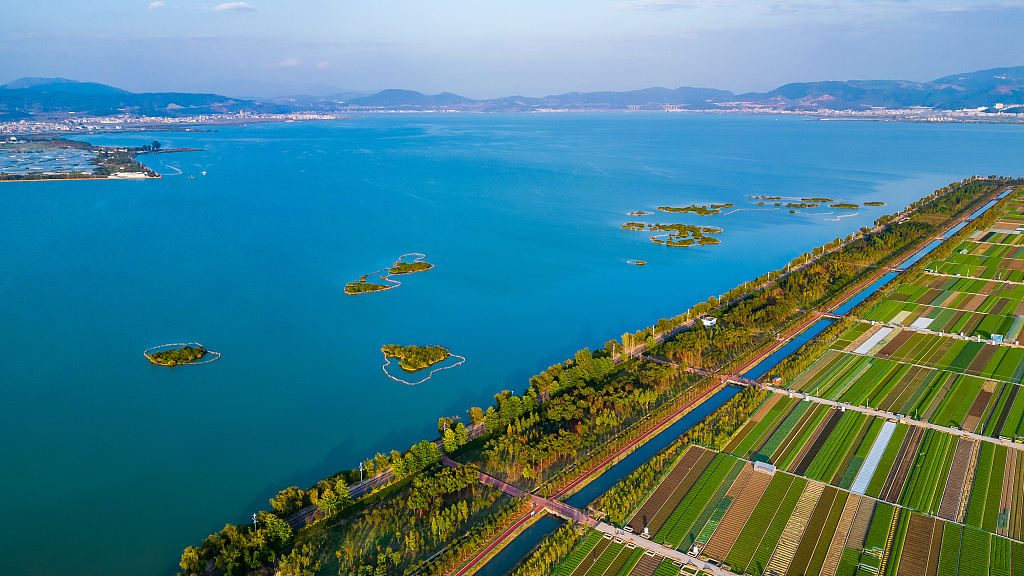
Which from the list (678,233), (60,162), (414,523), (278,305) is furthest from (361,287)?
(60,162)

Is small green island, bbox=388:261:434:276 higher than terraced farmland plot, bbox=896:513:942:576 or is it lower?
higher

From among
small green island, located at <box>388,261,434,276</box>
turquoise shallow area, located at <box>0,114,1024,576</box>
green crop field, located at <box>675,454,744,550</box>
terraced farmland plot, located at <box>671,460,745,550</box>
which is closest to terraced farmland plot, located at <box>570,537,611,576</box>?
terraced farmland plot, located at <box>671,460,745,550</box>

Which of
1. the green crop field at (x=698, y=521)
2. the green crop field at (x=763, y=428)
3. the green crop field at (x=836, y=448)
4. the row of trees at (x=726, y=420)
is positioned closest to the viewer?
the green crop field at (x=698, y=521)

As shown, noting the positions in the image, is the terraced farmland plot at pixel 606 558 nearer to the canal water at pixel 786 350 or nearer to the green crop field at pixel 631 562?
the green crop field at pixel 631 562

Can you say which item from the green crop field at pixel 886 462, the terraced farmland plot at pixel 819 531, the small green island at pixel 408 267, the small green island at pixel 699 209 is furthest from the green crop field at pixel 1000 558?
the small green island at pixel 699 209

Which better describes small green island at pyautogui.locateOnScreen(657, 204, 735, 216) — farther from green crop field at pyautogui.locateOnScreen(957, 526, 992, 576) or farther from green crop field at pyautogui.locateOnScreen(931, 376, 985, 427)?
green crop field at pyautogui.locateOnScreen(957, 526, 992, 576)

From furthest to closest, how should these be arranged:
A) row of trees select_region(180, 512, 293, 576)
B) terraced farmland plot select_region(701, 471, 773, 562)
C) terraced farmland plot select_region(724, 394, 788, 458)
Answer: terraced farmland plot select_region(724, 394, 788, 458) → terraced farmland plot select_region(701, 471, 773, 562) → row of trees select_region(180, 512, 293, 576)
